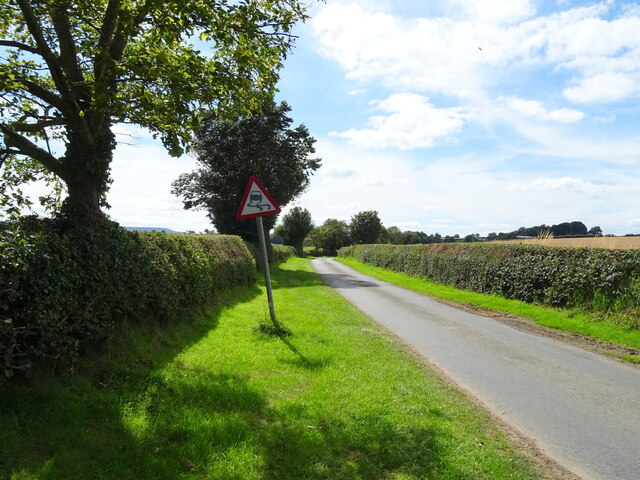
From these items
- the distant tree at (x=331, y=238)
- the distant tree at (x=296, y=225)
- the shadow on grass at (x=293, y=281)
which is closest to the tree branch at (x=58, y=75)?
the shadow on grass at (x=293, y=281)

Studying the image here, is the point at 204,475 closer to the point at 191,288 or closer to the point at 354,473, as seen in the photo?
the point at 354,473

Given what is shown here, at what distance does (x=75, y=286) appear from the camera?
4.92m

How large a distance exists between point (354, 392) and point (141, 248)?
4.32 m

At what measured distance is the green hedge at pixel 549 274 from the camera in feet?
35.9

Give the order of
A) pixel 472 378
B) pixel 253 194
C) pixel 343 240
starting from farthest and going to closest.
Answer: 1. pixel 343 240
2. pixel 253 194
3. pixel 472 378

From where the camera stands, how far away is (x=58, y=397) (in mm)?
4262

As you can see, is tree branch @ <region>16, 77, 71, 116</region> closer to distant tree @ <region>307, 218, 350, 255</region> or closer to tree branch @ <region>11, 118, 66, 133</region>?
tree branch @ <region>11, 118, 66, 133</region>


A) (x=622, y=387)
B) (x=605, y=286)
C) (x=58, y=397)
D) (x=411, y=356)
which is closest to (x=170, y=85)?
(x=58, y=397)

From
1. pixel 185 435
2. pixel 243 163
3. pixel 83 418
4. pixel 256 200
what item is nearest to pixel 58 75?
pixel 256 200

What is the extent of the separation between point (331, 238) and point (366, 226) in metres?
17.8

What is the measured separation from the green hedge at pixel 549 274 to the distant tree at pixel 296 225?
207 feet

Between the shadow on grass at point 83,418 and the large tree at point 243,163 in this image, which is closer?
the shadow on grass at point 83,418

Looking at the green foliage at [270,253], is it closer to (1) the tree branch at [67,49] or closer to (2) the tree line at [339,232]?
(1) the tree branch at [67,49]

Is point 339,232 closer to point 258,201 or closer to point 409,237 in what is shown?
point 409,237
